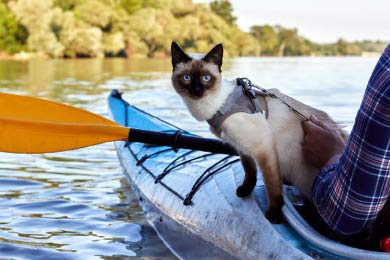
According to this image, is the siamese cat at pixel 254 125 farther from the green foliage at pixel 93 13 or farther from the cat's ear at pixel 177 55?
the green foliage at pixel 93 13

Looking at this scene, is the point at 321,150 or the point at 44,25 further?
the point at 44,25

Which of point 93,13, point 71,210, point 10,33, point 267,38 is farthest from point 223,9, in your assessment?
point 71,210

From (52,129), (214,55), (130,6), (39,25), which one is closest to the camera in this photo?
(214,55)

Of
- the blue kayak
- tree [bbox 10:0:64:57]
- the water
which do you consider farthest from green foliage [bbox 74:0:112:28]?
the blue kayak

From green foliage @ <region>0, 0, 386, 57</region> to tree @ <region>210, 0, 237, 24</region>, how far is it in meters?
18.0

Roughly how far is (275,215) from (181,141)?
3.75ft

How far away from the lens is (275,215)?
3043mm

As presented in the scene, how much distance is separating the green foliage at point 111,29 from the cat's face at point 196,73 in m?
43.9

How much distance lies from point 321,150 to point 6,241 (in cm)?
246

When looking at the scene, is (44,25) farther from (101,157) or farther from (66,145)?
(66,145)

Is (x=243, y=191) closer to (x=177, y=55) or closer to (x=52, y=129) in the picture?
(x=177, y=55)

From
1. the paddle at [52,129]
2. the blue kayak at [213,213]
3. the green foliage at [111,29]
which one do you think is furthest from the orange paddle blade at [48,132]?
the green foliage at [111,29]

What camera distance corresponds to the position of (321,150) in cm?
291

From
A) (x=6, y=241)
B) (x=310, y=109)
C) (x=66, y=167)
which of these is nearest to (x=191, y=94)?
(x=310, y=109)
